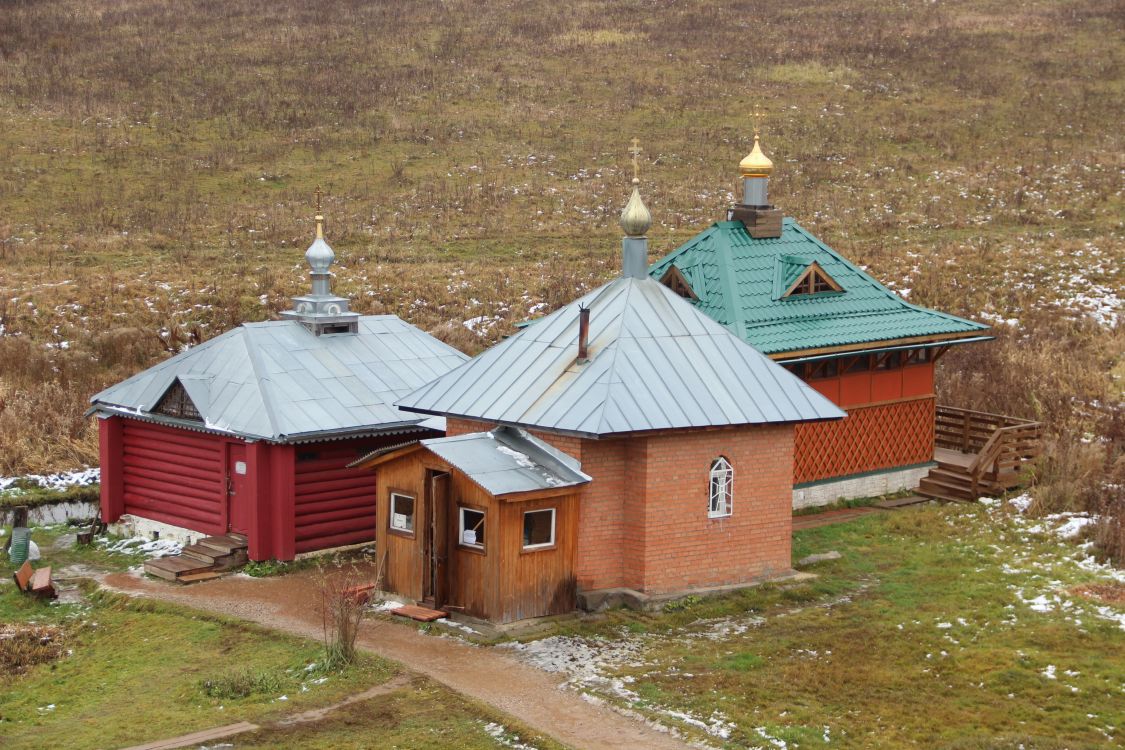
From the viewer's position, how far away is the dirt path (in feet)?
49.1

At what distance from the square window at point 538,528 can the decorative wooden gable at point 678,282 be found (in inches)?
294

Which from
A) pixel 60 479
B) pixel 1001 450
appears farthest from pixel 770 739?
pixel 60 479

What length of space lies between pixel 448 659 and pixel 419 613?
1.62 m

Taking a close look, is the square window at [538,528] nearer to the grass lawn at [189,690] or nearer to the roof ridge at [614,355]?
the roof ridge at [614,355]

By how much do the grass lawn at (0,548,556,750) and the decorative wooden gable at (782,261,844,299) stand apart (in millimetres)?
11156

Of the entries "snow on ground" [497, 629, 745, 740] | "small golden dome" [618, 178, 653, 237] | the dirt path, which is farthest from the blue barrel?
"small golden dome" [618, 178, 653, 237]

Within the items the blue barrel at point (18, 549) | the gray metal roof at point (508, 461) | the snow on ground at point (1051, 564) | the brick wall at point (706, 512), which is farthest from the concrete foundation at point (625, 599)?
the blue barrel at point (18, 549)

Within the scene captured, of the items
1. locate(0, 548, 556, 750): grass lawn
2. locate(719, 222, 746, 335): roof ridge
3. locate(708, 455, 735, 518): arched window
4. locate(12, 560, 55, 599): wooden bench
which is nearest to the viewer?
locate(0, 548, 556, 750): grass lawn

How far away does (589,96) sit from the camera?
187ft

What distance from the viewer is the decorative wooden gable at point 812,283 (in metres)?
25.2

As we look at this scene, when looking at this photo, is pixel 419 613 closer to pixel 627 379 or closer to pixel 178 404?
pixel 627 379

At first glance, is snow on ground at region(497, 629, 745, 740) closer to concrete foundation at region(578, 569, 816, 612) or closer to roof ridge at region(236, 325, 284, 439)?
concrete foundation at region(578, 569, 816, 612)

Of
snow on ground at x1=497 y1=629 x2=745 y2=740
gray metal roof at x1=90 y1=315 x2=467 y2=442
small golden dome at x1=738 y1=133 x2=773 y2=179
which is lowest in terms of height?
snow on ground at x1=497 y1=629 x2=745 y2=740

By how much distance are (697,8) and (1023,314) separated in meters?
30.5
